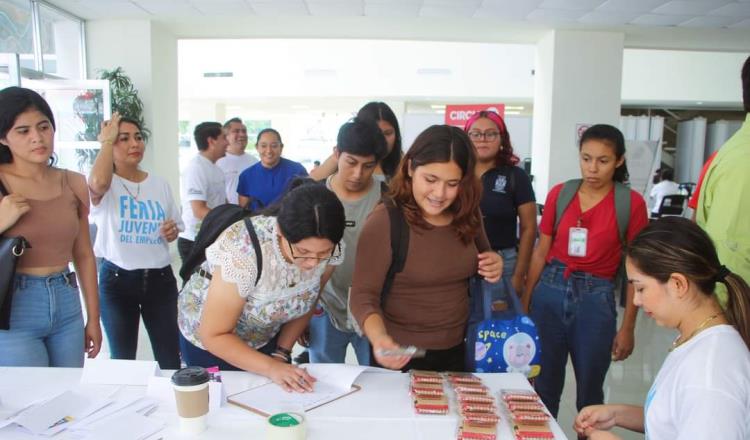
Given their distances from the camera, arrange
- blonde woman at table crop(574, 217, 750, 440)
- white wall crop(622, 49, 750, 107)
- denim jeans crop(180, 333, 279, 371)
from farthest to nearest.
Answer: white wall crop(622, 49, 750, 107) < denim jeans crop(180, 333, 279, 371) < blonde woman at table crop(574, 217, 750, 440)

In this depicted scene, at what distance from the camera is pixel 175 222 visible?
2520 millimetres

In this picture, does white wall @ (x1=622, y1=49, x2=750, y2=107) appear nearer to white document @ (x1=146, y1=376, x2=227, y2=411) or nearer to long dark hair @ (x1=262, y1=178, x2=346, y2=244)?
long dark hair @ (x1=262, y1=178, x2=346, y2=244)

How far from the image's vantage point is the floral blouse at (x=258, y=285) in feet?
4.58

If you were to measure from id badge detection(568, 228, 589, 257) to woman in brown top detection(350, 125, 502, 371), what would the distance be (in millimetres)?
614

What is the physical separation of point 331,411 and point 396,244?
1.62ft

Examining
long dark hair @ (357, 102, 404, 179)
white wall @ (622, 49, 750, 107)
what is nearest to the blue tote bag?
long dark hair @ (357, 102, 404, 179)

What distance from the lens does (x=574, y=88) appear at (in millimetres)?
6352

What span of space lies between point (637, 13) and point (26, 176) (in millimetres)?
5730

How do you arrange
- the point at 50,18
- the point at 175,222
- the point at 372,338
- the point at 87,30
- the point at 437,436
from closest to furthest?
the point at 437,436 < the point at 372,338 < the point at 175,222 < the point at 50,18 < the point at 87,30

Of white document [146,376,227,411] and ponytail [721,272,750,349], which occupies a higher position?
ponytail [721,272,750,349]

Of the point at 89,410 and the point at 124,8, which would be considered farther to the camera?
the point at 124,8

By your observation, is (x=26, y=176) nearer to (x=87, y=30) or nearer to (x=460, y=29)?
(x=87, y=30)

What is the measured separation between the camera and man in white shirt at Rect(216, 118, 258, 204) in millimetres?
4676

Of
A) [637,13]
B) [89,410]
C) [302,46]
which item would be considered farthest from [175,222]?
[302,46]
